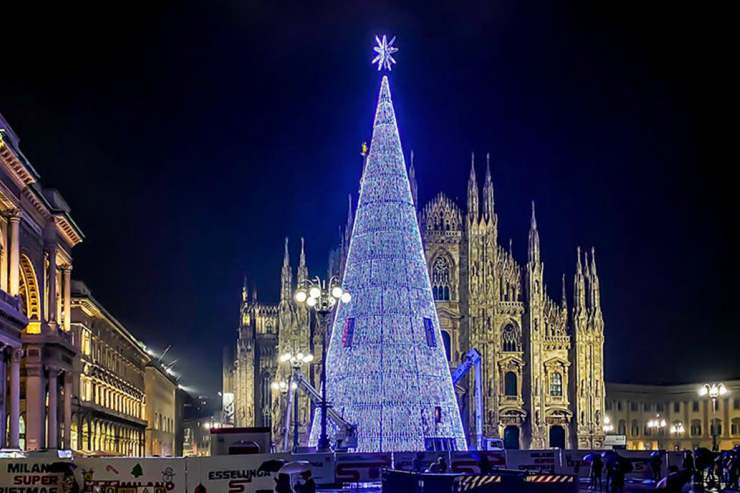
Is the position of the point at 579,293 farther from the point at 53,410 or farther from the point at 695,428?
the point at 53,410

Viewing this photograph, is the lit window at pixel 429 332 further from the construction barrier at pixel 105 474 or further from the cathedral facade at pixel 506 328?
the cathedral facade at pixel 506 328

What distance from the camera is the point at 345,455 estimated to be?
32.5 m

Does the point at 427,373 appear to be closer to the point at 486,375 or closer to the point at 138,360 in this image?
the point at 486,375

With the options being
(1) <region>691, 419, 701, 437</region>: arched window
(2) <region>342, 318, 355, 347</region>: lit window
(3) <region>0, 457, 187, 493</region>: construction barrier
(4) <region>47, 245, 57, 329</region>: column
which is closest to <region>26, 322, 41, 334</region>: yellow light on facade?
(4) <region>47, 245, 57, 329</region>: column

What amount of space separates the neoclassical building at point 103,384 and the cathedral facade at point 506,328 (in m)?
11.3

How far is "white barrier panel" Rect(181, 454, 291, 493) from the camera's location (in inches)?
982

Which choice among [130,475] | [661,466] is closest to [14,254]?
[130,475]

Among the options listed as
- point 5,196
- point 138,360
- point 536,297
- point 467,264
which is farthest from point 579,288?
point 5,196

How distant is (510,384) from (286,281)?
1877cm

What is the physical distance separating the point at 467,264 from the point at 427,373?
42075 millimetres

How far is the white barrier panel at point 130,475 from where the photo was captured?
24641 mm

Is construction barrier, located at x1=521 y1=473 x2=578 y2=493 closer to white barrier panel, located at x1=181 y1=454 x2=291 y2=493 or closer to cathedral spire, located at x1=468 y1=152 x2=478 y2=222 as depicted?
white barrier panel, located at x1=181 y1=454 x2=291 y2=493

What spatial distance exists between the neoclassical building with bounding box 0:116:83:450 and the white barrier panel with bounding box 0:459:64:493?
45.9 feet

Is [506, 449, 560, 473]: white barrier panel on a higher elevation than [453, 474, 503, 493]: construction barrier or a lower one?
lower
